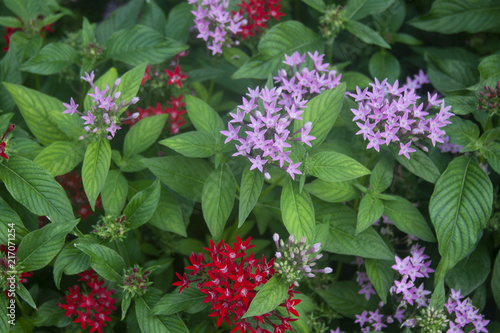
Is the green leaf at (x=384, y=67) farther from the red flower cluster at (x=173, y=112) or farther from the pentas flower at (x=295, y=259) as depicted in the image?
the pentas flower at (x=295, y=259)

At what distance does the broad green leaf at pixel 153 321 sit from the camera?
4.98 ft

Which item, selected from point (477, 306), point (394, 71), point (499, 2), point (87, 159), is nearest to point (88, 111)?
point (87, 159)

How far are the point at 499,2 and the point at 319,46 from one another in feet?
2.84

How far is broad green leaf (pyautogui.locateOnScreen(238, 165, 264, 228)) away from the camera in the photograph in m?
1.45

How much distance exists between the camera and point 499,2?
7.03ft

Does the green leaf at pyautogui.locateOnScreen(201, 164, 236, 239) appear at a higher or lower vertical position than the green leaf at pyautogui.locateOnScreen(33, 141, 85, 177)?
lower

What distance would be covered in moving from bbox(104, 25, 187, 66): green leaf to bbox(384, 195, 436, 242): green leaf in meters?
1.04

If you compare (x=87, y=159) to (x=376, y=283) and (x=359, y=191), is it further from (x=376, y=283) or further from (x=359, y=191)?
(x=376, y=283)

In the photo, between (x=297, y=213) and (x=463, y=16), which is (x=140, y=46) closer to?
(x=297, y=213)

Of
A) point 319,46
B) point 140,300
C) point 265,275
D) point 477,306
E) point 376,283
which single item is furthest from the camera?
point 319,46

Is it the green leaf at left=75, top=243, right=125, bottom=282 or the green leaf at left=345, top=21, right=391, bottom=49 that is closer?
the green leaf at left=75, top=243, right=125, bottom=282

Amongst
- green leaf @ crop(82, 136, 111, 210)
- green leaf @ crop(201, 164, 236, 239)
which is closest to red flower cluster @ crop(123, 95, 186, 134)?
green leaf @ crop(82, 136, 111, 210)

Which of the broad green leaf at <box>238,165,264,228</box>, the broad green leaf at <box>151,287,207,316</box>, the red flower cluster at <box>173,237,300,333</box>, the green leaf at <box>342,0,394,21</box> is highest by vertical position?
the green leaf at <box>342,0,394,21</box>

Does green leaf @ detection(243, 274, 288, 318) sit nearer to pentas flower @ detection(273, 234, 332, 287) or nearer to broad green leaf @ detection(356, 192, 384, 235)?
pentas flower @ detection(273, 234, 332, 287)
